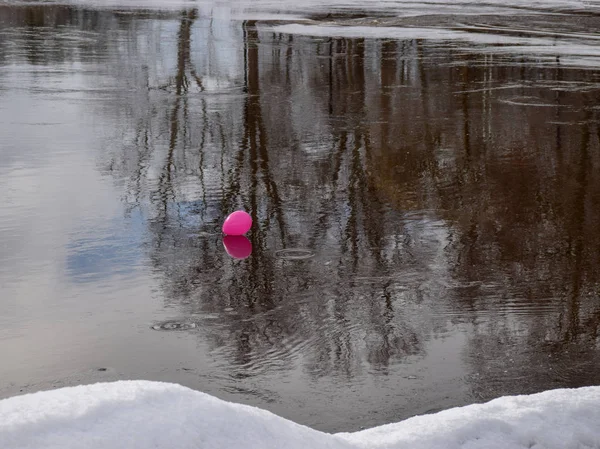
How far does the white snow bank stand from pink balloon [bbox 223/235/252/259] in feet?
9.80

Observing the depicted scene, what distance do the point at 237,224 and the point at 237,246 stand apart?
23cm

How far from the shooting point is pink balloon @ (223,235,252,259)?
6676 mm

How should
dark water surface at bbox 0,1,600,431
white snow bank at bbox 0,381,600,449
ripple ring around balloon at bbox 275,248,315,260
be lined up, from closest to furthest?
1. white snow bank at bbox 0,381,600,449
2. dark water surface at bbox 0,1,600,431
3. ripple ring around balloon at bbox 275,248,315,260

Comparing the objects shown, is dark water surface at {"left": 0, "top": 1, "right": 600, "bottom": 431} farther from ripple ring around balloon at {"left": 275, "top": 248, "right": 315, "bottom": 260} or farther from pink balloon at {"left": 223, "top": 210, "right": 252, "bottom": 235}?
pink balloon at {"left": 223, "top": 210, "right": 252, "bottom": 235}

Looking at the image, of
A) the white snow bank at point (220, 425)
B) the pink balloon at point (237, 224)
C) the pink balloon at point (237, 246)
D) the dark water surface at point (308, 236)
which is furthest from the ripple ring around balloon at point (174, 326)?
the white snow bank at point (220, 425)

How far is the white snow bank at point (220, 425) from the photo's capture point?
2.93 metres

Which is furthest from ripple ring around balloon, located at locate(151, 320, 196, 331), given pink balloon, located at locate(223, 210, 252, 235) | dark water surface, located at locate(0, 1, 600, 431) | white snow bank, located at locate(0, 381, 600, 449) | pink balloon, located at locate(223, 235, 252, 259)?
white snow bank, located at locate(0, 381, 600, 449)

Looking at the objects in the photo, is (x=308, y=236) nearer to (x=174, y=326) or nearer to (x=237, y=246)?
(x=237, y=246)

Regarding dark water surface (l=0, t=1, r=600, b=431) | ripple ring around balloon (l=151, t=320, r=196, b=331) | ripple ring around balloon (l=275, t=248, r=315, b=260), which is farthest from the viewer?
ripple ring around balloon (l=275, t=248, r=315, b=260)

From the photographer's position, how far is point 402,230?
7207 mm

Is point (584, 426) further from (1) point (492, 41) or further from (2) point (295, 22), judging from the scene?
(2) point (295, 22)

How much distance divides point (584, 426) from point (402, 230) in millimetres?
3560

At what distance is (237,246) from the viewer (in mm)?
6820

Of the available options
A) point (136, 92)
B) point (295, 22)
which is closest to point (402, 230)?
point (136, 92)
